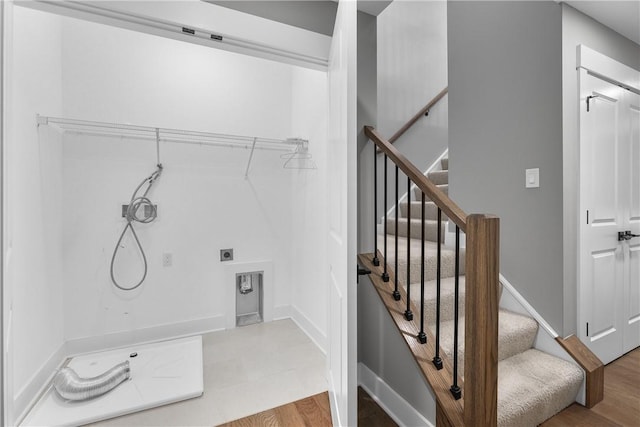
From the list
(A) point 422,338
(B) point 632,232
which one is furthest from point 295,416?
(B) point 632,232

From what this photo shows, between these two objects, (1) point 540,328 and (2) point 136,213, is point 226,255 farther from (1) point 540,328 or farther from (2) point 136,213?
(1) point 540,328

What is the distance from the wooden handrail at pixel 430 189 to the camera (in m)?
1.26

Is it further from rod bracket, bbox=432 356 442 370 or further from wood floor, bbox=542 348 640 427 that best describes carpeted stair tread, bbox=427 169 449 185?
rod bracket, bbox=432 356 442 370

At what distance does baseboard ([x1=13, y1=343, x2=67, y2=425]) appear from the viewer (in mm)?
1664

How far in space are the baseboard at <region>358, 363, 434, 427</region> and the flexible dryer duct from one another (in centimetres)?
161

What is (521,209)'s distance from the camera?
1.97 meters

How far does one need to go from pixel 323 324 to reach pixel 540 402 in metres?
1.50

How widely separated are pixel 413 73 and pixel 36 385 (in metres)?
3.92

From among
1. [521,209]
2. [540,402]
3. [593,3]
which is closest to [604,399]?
[540,402]

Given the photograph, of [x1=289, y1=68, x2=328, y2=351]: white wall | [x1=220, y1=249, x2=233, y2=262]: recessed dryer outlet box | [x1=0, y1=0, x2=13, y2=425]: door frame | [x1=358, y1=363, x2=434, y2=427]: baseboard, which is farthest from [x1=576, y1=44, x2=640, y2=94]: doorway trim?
[x1=220, y1=249, x2=233, y2=262]: recessed dryer outlet box

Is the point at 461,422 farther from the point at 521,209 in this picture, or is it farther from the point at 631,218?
the point at 631,218

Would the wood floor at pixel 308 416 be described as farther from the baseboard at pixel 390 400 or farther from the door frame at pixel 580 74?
the door frame at pixel 580 74

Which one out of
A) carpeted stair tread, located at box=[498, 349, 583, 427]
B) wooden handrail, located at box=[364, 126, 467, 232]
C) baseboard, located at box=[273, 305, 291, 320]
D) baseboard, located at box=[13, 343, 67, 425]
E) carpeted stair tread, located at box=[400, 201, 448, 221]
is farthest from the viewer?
baseboard, located at box=[273, 305, 291, 320]

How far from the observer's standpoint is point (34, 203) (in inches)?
75.5
